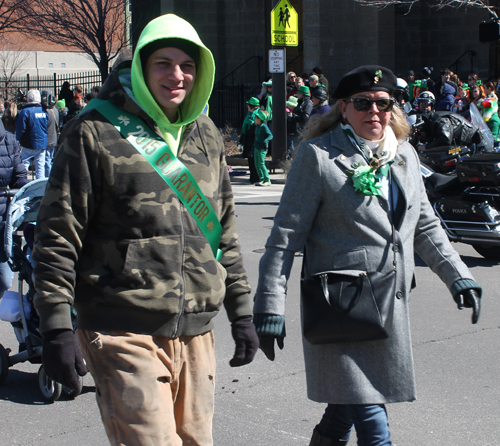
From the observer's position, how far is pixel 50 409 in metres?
4.59

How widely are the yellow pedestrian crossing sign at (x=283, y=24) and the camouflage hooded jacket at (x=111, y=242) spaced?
14.9 m

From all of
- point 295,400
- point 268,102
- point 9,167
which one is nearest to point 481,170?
point 295,400

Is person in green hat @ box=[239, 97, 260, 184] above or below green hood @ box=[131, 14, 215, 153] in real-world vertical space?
below

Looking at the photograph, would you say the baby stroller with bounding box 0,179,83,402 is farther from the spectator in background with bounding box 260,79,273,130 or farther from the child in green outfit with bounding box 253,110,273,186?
the spectator in background with bounding box 260,79,273,130

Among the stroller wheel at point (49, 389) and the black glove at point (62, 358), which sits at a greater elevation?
the black glove at point (62, 358)

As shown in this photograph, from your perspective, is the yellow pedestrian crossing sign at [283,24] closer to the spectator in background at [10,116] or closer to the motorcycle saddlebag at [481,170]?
the spectator in background at [10,116]

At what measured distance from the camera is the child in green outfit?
1537 cm

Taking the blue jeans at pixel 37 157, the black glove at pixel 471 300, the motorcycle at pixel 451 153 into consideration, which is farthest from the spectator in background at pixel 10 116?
the black glove at pixel 471 300

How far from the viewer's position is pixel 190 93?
287cm

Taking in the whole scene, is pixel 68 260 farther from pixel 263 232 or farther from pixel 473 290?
pixel 263 232

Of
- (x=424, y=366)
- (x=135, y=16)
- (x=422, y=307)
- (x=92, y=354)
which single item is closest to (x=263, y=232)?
(x=422, y=307)

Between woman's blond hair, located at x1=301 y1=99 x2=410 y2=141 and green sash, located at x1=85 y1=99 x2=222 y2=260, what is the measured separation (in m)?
0.80

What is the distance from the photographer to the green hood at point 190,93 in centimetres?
261

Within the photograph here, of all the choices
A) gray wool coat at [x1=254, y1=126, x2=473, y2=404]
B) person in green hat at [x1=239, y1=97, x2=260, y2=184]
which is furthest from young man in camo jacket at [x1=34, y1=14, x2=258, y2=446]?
person in green hat at [x1=239, y1=97, x2=260, y2=184]
